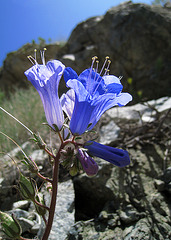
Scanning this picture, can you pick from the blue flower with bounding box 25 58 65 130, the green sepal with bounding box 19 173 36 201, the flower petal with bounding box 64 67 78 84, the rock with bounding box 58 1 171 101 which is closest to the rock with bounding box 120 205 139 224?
the green sepal with bounding box 19 173 36 201

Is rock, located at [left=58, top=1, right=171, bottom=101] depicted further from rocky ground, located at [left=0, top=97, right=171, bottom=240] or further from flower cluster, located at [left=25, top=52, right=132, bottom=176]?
flower cluster, located at [left=25, top=52, right=132, bottom=176]

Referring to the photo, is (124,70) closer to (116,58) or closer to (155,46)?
(116,58)

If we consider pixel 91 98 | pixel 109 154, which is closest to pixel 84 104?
pixel 91 98

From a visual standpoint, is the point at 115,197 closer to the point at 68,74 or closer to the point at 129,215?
the point at 129,215

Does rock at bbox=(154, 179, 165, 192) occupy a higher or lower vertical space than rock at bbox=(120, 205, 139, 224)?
higher

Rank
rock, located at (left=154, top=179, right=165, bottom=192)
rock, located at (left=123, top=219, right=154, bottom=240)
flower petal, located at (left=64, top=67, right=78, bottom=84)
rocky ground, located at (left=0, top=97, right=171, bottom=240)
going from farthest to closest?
1. rock, located at (left=154, top=179, right=165, bottom=192)
2. rocky ground, located at (left=0, top=97, right=171, bottom=240)
3. rock, located at (left=123, top=219, right=154, bottom=240)
4. flower petal, located at (left=64, top=67, right=78, bottom=84)

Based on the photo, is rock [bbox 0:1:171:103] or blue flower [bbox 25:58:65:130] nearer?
blue flower [bbox 25:58:65:130]

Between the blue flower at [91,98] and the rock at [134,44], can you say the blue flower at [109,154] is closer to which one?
the blue flower at [91,98]

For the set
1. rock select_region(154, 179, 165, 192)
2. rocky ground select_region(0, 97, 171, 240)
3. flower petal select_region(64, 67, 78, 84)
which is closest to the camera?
flower petal select_region(64, 67, 78, 84)
